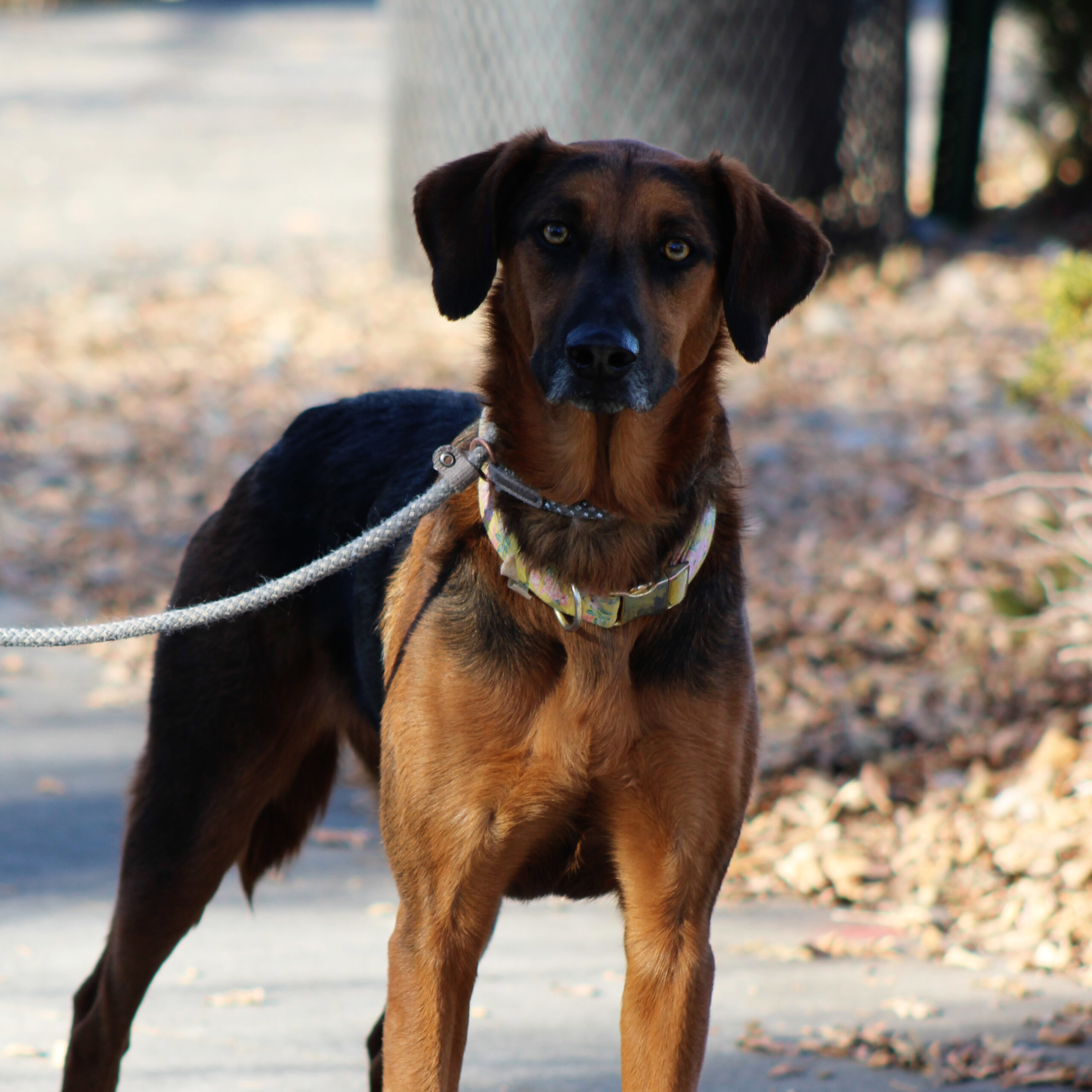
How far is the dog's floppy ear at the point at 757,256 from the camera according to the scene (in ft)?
9.91

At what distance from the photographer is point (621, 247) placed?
2939mm

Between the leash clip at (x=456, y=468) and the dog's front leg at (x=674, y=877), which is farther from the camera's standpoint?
the leash clip at (x=456, y=468)

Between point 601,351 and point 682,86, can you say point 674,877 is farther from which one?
point 682,86

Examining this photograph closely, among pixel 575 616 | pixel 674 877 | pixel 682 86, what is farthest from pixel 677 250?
pixel 682 86

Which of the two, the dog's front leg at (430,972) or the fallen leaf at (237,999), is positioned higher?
the dog's front leg at (430,972)

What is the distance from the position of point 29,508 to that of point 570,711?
5.68 metres

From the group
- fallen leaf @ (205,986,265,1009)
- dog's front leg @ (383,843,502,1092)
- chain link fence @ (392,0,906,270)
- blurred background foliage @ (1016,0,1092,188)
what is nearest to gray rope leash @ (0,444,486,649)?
dog's front leg @ (383,843,502,1092)

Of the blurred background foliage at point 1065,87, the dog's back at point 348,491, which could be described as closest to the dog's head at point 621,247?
the dog's back at point 348,491

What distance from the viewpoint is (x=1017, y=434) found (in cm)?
765

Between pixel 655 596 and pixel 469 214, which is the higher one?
Answer: pixel 469 214

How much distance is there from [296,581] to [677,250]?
101 cm

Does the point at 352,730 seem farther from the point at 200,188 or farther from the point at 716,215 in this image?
the point at 200,188

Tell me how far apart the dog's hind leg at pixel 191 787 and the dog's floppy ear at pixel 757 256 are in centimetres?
122

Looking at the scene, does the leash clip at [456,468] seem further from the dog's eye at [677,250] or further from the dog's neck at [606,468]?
the dog's eye at [677,250]
